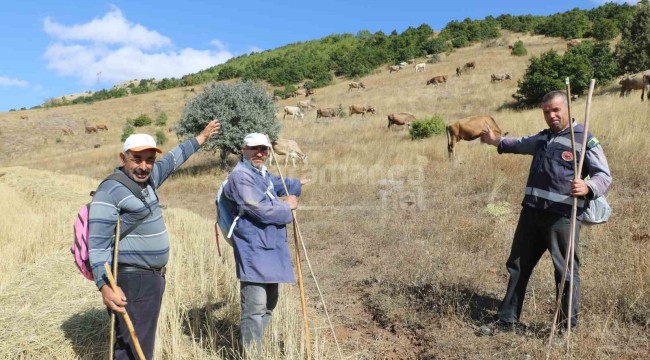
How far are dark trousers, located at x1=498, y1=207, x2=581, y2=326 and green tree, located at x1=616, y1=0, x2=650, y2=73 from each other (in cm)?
2396

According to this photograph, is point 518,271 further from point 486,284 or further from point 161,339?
point 161,339

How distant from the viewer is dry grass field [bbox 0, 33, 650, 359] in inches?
147

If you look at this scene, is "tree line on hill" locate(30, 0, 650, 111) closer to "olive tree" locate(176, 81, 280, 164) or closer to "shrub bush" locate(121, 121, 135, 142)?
"shrub bush" locate(121, 121, 135, 142)

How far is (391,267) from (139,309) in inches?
143

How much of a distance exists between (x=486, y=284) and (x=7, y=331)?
4.96 m

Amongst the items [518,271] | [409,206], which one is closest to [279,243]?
[518,271]

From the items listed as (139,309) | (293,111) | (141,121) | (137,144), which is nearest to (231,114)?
(293,111)

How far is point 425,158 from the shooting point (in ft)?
42.4

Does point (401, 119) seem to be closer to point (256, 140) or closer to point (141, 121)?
point (256, 140)

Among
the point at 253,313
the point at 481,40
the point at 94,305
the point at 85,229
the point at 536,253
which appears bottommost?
the point at 94,305

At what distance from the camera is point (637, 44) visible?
72.5 feet

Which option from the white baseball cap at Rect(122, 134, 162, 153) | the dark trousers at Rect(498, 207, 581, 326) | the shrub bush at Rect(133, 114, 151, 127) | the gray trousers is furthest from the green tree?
the shrub bush at Rect(133, 114, 151, 127)

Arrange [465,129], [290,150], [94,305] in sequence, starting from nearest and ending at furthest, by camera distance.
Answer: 1. [94,305]
2. [465,129]
3. [290,150]

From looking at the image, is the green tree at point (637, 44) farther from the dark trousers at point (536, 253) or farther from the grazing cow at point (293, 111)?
the dark trousers at point (536, 253)
